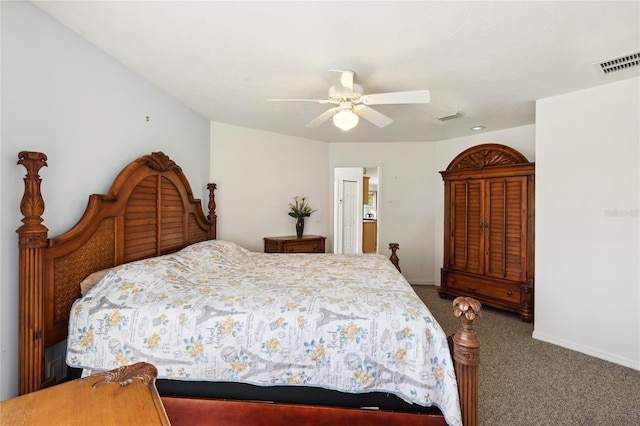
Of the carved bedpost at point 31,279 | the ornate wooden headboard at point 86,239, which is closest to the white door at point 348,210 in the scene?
the ornate wooden headboard at point 86,239

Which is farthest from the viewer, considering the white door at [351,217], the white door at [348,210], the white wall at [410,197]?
the white door at [351,217]

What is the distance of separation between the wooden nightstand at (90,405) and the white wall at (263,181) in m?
3.08

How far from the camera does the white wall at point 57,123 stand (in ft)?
4.92

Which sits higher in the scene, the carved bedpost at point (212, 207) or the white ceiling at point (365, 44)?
the white ceiling at point (365, 44)

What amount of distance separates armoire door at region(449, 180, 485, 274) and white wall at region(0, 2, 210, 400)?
3.72m

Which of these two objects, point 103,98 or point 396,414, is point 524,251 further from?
point 103,98

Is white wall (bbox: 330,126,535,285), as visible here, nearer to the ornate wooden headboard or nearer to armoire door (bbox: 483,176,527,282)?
→ armoire door (bbox: 483,176,527,282)

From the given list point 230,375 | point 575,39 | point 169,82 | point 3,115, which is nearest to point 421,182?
point 575,39

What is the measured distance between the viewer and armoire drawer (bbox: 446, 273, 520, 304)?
3486 mm

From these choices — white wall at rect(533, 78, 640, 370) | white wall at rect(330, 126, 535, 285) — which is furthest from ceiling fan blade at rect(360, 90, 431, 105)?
white wall at rect(330, 126, 535, 285)

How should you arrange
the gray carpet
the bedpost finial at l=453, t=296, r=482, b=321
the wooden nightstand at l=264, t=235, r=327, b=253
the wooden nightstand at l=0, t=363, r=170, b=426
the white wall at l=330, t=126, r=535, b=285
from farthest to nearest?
the white wall at l=330, t=126, r=535, b=285 < the wooden nightstand at l=264, t=235, r=327, b=253 < the gray carpet < the bedpost finial at l=453, t=296, r=482, b=321 < the wooden nightstand at l=0, t=363, r=170, b=426

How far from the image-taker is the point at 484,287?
3.75 metres

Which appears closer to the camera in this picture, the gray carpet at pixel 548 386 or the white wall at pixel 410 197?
the gray carpet at pixel 548 386

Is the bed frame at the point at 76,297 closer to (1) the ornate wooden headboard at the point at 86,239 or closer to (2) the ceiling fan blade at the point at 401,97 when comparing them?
(1) the ornate wooden headboard at the point at 86,239
